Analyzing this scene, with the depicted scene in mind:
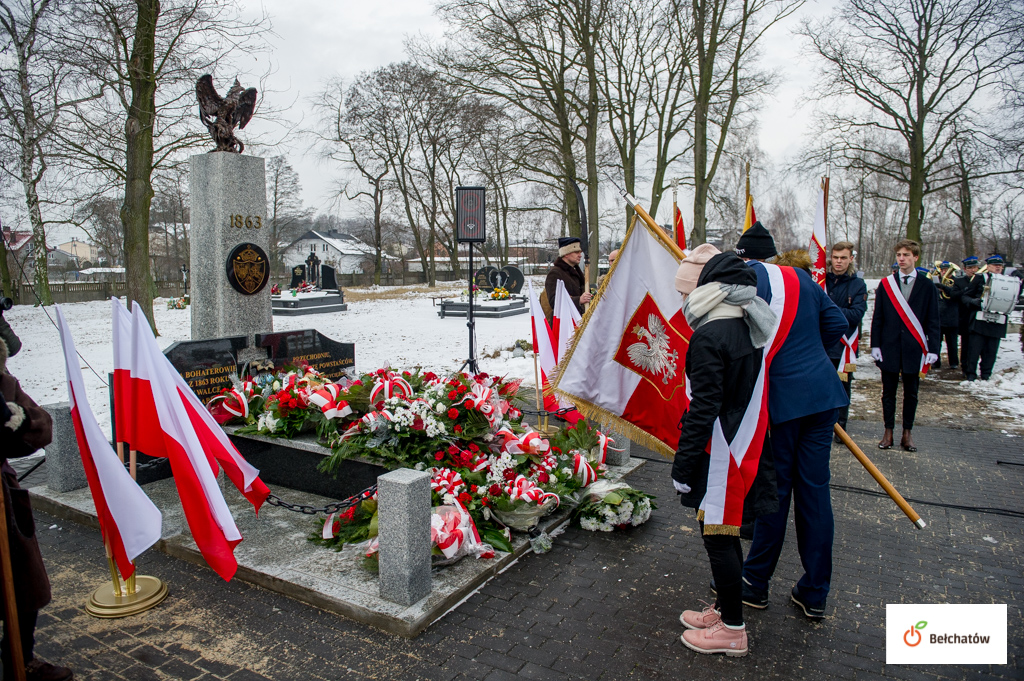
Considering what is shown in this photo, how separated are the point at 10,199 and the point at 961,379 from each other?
25.6 m

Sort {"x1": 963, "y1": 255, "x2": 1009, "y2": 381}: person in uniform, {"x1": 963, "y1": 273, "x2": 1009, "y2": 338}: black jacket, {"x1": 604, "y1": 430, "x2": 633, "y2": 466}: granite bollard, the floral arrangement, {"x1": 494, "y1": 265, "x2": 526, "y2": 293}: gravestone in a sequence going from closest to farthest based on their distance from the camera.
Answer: the floral arrangement, {"x1": 604, "y1": 430, "x2": 633, "y2": 466}: granite bollard, {"x1": 963, "y1": 273, "x2": 1009, "y2": 338}: black jacket, {"x1": 963, "y1": 255, "x2": 1009, "y2": 381}: person in uniform, {"x1": 494, "y1": 265, "x2": 526, "y2": 293}: gravestone

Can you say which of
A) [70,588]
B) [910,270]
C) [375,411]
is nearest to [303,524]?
[375,411]

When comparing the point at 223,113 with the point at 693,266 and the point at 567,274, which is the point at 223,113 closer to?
the point at 567,274

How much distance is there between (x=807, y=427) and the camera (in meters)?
3.20

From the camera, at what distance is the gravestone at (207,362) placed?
6012mm

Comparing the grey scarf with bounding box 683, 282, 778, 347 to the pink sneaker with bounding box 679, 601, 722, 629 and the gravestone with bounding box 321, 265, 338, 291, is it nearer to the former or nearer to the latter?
the pink sneaker with bounding box 679, 601, 722, 629

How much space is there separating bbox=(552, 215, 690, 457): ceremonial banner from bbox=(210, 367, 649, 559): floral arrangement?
0.77m

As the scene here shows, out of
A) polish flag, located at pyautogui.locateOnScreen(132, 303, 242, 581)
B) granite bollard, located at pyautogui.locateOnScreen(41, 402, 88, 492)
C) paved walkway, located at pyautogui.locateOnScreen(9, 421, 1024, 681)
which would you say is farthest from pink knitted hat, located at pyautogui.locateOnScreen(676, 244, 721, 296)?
granite bollard, located at pyautogui.locateOnScreen(41, 402, 88, 492)

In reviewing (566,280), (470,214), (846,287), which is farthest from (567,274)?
(846,287)

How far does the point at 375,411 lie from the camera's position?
15.7ft

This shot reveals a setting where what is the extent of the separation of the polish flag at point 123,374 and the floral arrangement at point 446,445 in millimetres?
1412

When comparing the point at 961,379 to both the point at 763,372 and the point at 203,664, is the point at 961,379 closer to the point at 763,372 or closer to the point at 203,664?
the point at 763,372

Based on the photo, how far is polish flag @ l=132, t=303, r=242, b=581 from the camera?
10.8ft

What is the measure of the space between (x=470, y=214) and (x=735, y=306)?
710 centimetres
